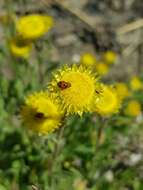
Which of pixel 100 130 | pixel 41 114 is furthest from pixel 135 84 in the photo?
pixel 41 114

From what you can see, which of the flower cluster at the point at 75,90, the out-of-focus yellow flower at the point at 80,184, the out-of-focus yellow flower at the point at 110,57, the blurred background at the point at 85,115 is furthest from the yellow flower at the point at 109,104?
the out-of-focus yellow flower at the point at 110,57

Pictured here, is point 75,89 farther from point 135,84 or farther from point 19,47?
point 135,84

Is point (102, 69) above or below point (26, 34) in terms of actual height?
above

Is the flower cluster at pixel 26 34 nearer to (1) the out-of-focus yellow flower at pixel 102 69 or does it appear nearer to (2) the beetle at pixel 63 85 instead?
(1) the out-of-focus yellow flower at pixel 102 69

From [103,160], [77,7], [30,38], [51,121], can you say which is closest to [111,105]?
[51,121]

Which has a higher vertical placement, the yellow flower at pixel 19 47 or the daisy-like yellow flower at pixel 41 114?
the yellow flower at pixel 19 47

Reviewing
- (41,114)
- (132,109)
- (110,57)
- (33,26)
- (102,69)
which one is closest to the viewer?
(41,114)
